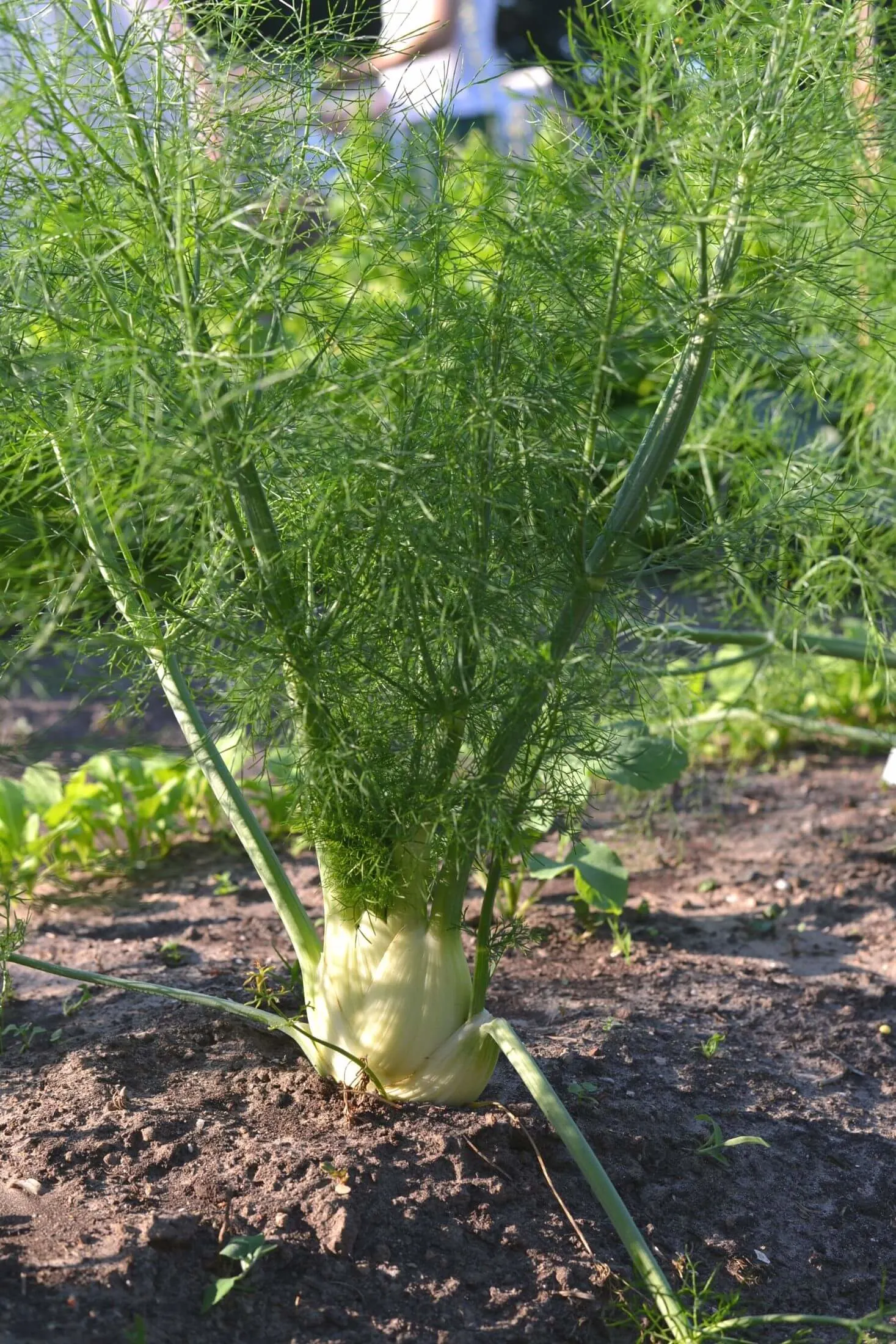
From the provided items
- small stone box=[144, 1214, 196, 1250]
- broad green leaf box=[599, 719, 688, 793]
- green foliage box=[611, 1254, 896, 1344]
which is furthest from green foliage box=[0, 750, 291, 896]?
green foliage box=[611, 1254, 896, 1344]

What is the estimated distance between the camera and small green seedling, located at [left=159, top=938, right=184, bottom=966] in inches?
97.2

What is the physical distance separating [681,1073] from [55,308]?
1473 millimetres

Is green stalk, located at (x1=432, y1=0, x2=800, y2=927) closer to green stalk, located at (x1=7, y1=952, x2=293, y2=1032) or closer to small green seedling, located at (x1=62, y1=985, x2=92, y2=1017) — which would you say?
green stalk, located at (x1=7, y1=952, x2=293, y2=1032)

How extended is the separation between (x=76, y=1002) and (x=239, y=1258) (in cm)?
84

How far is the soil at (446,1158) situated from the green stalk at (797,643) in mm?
664

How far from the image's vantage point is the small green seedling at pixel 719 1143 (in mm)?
1832

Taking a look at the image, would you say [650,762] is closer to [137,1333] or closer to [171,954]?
[171,954]

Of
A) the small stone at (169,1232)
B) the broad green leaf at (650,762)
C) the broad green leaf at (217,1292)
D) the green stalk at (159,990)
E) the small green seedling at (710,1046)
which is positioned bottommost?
the small green seedling at (710,1046)

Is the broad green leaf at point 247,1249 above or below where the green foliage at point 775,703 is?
Result: above

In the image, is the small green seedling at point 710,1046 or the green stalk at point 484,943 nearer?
the green stalk at point 484,943

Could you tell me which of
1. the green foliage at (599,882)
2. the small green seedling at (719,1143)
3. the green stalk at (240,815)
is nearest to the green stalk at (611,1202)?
the small green seedling at (719,1143)

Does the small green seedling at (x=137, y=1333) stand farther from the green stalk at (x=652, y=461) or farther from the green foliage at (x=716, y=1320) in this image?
the green stalk at (x=652, y=461)

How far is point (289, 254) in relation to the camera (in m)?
1.61

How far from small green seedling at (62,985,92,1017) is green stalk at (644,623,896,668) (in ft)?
4.37
